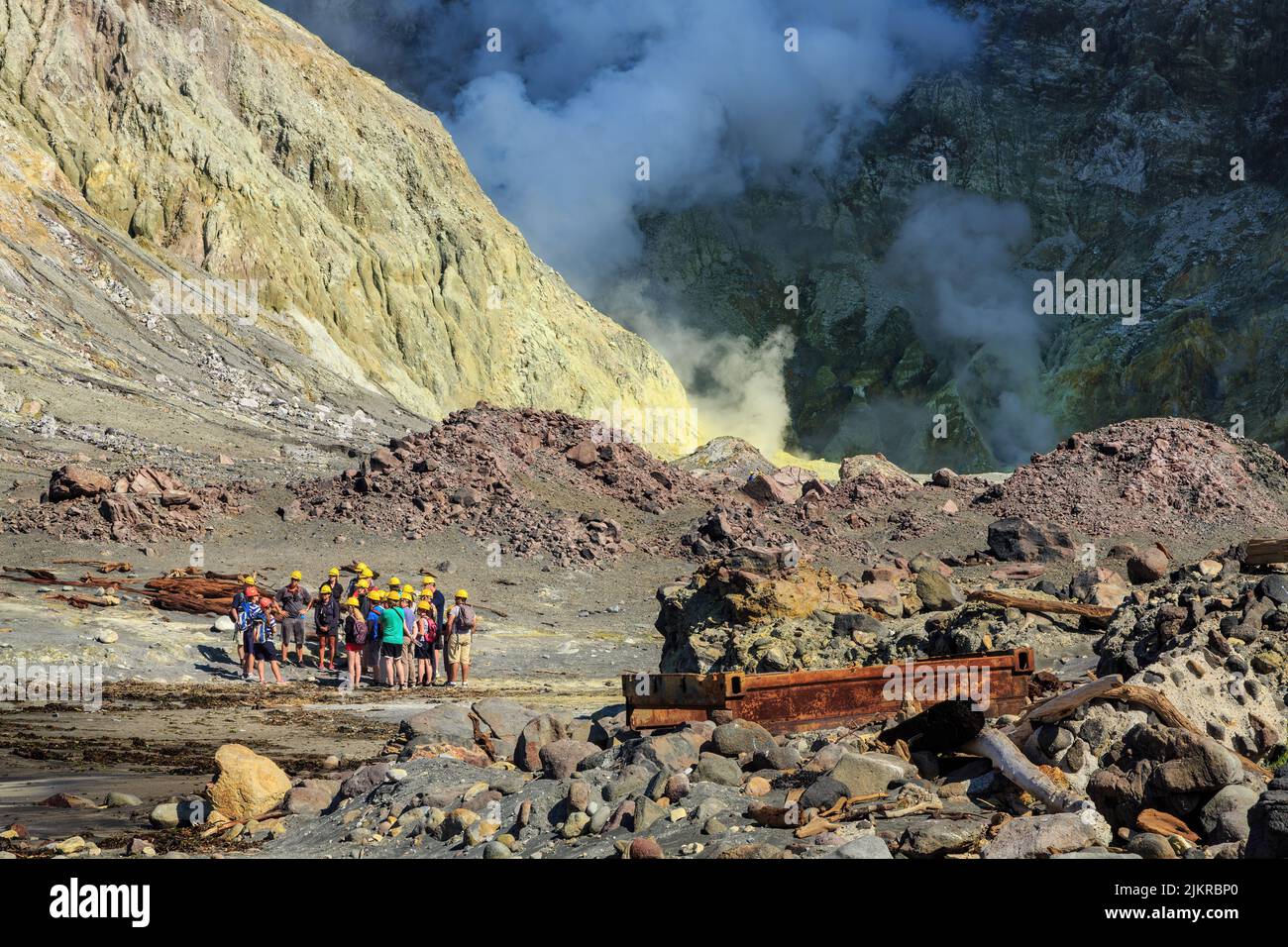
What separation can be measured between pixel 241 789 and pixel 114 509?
16.7m

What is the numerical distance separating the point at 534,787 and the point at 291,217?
151ft

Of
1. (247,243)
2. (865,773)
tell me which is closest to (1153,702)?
(865,773)

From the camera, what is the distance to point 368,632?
16.5 metres

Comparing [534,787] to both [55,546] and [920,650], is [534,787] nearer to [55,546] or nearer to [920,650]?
[920,650]

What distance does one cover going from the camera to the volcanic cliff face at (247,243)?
38531mm

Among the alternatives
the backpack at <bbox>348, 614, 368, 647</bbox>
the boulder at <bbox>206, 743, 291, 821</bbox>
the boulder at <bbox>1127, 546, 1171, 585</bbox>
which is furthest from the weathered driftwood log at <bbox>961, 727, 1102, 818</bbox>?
the boulder at <bbox>1127, 546, 1171, 585</bbox>

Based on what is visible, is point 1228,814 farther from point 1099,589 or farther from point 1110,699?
point 1099,589

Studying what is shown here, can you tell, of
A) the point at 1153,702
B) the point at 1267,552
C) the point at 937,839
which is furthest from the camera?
the point at 1267,552

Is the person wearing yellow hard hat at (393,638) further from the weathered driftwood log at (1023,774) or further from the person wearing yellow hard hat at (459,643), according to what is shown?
the weathered driftwood log at (1023,774)

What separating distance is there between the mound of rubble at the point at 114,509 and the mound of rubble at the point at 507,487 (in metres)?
2.29

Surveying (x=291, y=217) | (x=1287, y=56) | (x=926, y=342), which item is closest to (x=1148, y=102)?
(x=1287, y=56)

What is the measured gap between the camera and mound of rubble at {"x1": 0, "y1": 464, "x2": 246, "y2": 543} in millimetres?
22984

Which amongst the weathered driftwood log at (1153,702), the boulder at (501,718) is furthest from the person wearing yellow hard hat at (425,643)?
the weathered driftwood log at (1153,702)

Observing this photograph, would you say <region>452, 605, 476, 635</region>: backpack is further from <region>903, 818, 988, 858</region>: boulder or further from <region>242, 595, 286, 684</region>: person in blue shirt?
<region>903, 818, 988, 858</region>: boulder
